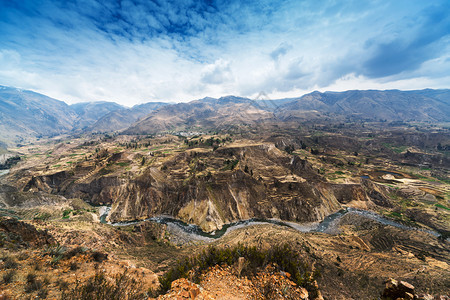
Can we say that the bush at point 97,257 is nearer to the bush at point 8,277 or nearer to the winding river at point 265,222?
the bush at point 8,277

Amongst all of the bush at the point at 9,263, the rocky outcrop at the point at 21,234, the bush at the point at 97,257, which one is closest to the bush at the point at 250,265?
the bush at the point at 97,257

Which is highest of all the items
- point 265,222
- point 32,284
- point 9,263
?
point 9,263

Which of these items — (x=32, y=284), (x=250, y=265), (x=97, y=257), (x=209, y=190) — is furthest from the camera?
(x=209, y=190)

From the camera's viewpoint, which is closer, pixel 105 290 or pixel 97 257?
pixel 105 290

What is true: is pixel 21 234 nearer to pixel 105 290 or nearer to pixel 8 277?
pixel 8 277

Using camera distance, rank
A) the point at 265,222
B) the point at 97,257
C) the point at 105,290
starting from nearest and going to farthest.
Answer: the point at 105,290, the point at 97,257, the point at 265,222

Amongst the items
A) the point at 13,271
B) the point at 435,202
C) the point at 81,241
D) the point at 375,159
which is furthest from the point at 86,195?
the point at 375,159

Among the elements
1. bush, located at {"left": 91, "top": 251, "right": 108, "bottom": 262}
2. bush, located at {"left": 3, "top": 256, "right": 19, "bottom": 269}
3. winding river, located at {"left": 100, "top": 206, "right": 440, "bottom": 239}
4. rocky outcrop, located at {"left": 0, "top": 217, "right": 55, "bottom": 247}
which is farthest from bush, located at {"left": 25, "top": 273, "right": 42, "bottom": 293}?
winding river, located at {"left": 100, "top": 206, "right": 440, "bottom": 239}

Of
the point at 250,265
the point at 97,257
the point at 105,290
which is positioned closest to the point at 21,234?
the point at 97,257
